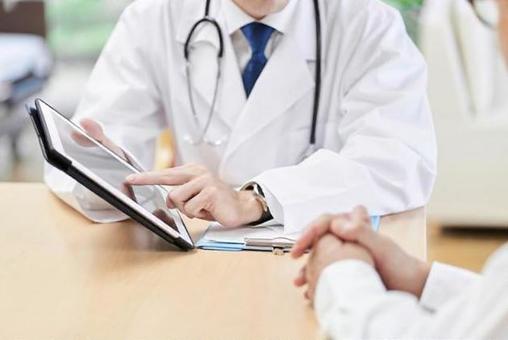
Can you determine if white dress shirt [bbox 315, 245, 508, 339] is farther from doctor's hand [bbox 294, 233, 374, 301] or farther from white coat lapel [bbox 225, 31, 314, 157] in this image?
white coat lapel [bbox 225, 31, 314, 157]

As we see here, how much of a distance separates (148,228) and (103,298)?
0.18 metres

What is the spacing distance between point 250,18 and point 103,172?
523 millimetres

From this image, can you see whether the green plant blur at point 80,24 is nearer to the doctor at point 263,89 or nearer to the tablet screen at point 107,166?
the doctor at point 263,89

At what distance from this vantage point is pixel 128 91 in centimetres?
174

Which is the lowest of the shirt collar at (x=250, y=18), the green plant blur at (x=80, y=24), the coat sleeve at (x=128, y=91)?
the green plant blur at (x=80, y=24)

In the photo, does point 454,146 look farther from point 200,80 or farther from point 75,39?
point 75,39

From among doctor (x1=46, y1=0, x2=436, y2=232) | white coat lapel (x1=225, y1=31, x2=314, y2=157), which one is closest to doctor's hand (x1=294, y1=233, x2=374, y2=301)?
doctor (x1=46, y1=0, x2=436, y2=232)

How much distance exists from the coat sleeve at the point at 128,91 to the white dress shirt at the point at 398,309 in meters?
0.82

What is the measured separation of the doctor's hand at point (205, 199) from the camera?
1.35 metres

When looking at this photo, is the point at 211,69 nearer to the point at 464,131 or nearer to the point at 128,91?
the point at 128,91

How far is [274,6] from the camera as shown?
5.49 ft

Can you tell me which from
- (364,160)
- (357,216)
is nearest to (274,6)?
(364,160)

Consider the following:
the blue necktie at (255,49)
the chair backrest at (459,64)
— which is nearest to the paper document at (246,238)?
the blue necktie at (255,49)

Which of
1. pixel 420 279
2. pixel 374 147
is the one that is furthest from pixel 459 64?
pixel 420 279
